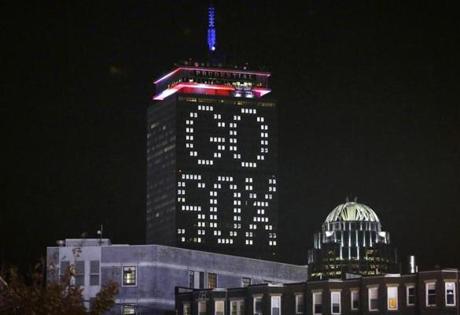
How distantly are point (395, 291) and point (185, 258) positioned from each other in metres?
34.1

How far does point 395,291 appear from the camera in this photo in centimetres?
16888

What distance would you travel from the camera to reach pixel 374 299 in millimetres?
170000

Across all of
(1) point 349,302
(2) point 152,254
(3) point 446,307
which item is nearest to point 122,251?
(2) point 152,254

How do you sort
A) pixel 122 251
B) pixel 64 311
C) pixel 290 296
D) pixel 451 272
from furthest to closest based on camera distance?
pixel 122 251, pixel 290 296, pixel 451 272, pixel 64 311

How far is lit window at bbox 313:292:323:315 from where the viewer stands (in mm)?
173500

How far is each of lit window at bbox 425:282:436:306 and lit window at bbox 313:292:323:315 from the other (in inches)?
505

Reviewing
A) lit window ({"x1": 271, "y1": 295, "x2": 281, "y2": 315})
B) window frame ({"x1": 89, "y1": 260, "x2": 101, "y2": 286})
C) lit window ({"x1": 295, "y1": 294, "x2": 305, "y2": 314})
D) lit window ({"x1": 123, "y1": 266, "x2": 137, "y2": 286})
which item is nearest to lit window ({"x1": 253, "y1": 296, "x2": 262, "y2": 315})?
lit window ({"x1": 271, "y1": 295, "x2": 281, "y2": 315})

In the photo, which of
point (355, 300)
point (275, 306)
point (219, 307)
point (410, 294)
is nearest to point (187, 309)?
point (219, 307)

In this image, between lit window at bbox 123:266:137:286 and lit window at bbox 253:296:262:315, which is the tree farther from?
lit window at bbox 123:266:137:286

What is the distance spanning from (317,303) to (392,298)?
883cm

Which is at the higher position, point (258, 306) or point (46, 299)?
point (258, 306)

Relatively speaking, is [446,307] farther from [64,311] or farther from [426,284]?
[64,311]

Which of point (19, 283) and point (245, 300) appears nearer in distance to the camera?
point (19, 283)

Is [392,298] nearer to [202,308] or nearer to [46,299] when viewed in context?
[202,308]
